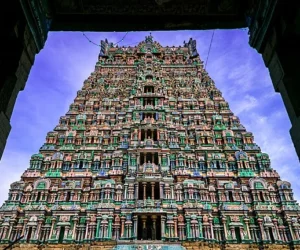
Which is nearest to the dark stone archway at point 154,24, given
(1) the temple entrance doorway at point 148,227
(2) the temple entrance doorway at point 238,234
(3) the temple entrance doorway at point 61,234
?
(1) the temple entrance doorway at point 148,227

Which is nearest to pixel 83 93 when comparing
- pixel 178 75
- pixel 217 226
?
pixel 178 75

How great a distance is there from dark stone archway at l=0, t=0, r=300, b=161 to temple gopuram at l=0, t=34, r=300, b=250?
1416 cm

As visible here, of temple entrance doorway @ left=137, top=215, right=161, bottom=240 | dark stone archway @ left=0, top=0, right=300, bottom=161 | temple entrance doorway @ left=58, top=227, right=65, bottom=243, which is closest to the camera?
dark stone archway @ left=0, top=0, right=300, bottom=161

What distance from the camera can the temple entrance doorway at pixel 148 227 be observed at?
56.1 feet

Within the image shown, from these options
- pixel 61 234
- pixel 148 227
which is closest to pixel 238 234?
pixel 148 227

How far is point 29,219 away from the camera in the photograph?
17.3 m

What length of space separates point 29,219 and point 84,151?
653 cm

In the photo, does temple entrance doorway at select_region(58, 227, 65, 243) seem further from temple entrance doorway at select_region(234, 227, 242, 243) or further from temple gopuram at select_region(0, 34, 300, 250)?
temple entrance doorway at select_region(234, 227, 242, 243)

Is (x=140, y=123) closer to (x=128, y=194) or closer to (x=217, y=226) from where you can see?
(x=128, y=194)

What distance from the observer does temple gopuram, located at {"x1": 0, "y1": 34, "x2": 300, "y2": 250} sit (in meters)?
16.7

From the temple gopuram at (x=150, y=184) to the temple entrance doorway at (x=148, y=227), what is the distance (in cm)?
6

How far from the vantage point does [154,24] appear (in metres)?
4.40

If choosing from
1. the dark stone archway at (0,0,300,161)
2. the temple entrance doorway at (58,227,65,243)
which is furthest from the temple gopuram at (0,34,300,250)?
the dark stone archway at (0,0,300,161)

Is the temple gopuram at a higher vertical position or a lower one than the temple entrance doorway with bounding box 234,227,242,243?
higher
